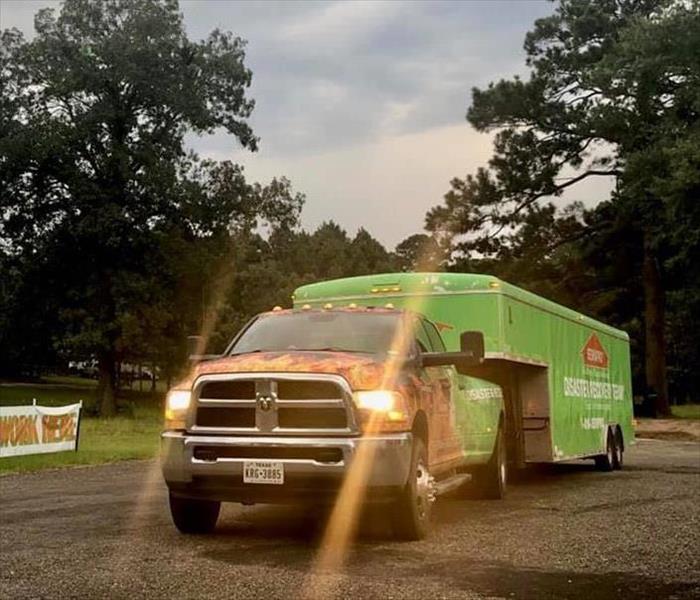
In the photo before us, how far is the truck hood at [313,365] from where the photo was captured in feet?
27.8

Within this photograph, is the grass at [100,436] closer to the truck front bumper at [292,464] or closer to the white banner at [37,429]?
the white banner at [37,429]

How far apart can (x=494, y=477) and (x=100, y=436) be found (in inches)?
810

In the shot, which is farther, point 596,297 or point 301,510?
point 596,297

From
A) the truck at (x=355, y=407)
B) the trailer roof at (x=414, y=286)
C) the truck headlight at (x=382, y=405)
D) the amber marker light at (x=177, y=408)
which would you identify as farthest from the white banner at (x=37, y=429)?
the truck headlight at (x=382, y=405)

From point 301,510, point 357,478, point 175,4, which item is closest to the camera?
point 357,478

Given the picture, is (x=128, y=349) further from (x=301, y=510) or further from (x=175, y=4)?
(x=301, y=510)

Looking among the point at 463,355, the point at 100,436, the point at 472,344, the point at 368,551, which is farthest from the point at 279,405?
the point at 100,436

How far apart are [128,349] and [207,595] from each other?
146 ft

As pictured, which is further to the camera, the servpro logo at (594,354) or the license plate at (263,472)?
the servpro logo at (594,354)

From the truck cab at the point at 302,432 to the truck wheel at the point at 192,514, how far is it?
0.01 metres

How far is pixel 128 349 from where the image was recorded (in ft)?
163

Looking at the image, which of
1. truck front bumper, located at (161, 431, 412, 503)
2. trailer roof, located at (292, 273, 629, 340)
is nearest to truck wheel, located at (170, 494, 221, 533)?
truck front bumper, located at (161, 431, 412, 503)

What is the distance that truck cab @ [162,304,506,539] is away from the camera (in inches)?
325

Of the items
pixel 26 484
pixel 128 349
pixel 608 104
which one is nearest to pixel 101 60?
pixel 128 349
